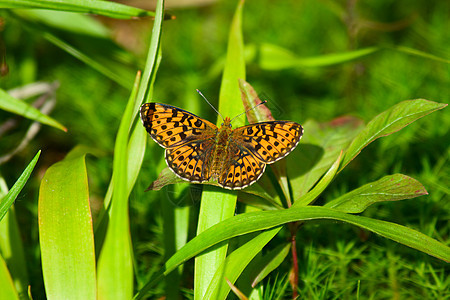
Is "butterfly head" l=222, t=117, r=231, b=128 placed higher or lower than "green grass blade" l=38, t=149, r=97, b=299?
higher

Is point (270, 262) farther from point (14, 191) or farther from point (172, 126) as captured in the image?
point (14, 191)

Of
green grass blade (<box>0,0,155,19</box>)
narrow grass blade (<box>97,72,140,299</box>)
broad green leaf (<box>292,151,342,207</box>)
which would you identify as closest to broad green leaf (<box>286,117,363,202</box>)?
broad green leaf (<box>292,151,342,207</box>)

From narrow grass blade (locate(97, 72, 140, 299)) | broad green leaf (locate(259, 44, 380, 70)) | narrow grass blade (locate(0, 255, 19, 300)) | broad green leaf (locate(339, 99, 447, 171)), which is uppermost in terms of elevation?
broad green leaf (locate(259, 44, 380, 70))

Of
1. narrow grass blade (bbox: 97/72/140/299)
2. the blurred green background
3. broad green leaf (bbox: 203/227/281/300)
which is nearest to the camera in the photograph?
narrow grass blade (bbox: 97/72/140/299)

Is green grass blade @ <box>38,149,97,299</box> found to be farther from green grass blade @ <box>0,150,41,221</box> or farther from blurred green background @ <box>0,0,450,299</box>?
blurred green background @ <box>0,0,450,299</box>

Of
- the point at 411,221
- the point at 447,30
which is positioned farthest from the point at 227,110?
the point at 447,30

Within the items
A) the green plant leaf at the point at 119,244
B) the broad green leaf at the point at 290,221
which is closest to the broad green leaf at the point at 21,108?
the green plant leaf at the point at 119,244
